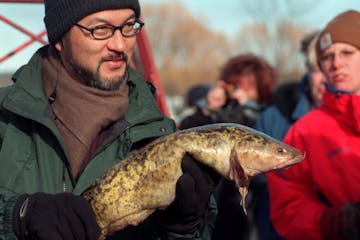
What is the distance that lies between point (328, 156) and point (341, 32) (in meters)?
0.79

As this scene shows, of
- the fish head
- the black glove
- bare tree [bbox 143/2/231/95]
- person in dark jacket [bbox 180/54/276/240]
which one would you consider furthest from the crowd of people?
bare tree [bbox 143/2/231/95]

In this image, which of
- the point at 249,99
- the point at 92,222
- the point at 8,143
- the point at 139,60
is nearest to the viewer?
the point at 92,222

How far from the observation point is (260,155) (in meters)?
2.66

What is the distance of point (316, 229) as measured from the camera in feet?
11.2

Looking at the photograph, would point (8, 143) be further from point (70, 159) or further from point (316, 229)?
point (316, 229)

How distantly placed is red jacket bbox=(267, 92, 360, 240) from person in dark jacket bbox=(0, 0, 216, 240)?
2.78 ft

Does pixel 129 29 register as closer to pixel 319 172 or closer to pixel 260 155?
pixel 260 155

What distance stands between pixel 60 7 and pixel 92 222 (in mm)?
1257

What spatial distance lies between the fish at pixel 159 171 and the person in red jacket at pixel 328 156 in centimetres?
93

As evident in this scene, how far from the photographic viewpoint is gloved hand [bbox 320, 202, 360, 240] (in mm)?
3127

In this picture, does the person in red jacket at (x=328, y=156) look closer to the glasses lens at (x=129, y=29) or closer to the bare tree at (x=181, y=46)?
the glasses lens at (x=129, y=29)

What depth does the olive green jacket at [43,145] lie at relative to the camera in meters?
2.64

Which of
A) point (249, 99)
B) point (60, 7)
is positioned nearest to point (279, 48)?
point (249, 99)

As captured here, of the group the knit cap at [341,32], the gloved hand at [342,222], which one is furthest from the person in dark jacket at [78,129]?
the knit cap at [341,32]
